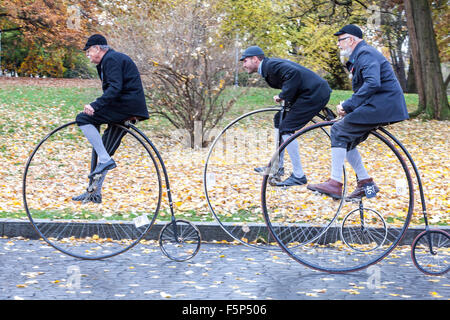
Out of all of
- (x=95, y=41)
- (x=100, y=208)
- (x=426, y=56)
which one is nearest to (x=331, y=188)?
(x=95, y=41)

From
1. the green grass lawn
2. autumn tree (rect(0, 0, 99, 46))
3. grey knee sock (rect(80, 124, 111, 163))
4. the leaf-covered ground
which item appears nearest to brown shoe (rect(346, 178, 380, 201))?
the leaf-covered ground

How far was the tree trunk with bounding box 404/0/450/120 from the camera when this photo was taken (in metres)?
15.4

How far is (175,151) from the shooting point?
11.4 m

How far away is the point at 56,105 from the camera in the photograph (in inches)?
667

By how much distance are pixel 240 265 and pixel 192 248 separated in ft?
2.91

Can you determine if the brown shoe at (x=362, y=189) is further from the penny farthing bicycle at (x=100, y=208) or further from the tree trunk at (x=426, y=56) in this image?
the tree trunk at (x=426, y=56)

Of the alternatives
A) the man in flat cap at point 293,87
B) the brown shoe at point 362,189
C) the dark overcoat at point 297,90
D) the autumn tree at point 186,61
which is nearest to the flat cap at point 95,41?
the man in flat cap at point 293,87

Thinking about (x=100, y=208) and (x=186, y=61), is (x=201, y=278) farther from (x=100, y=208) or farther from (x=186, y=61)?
(x=186, y=61)

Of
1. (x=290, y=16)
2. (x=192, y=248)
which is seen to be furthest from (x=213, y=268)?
(x=290, y=16)

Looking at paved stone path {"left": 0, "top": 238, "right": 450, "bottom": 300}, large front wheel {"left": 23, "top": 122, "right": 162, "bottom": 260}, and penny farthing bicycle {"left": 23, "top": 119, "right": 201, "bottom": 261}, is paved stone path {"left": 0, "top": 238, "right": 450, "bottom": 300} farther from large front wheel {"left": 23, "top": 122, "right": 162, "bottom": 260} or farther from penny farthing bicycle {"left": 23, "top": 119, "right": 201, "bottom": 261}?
large front wheel {"left": 23, "top": 122, "right": 162, "bottom": 260}

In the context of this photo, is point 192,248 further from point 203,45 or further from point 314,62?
point 314,62

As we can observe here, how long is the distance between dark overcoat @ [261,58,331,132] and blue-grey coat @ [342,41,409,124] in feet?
2.06

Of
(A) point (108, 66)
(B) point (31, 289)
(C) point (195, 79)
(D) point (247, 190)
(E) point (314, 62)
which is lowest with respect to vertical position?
(B) point (31, 289)

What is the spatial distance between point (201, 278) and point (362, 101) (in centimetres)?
198
